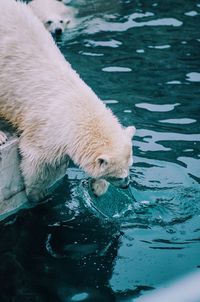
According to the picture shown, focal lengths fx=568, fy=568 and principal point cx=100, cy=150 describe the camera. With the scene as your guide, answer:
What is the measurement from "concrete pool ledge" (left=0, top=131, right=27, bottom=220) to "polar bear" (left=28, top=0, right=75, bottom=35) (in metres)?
5.00

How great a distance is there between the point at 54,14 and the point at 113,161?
626cm

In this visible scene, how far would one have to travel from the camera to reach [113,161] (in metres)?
4.92

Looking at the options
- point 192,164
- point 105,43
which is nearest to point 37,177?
point 192,164

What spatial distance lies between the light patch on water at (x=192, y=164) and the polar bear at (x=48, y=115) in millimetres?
1082

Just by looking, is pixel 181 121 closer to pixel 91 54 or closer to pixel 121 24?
pixel 91 54

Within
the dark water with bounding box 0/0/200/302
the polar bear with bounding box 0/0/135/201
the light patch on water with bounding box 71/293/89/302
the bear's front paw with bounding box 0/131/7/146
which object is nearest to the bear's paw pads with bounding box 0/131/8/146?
the bear's front paw with bounding box 0/131/7/146

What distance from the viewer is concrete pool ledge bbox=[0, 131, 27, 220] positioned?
17.3ft

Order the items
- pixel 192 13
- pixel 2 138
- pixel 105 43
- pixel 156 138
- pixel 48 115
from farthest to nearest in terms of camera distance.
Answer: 1. pixel 192 13
2. pixel 105 43
3. pixel 156 138
4. pixel 2 138
5. pixel 48 115

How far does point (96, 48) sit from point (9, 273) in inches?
210

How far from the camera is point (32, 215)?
5.51 m

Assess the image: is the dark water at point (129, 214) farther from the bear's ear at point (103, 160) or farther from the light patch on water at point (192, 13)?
the light patch on water at point (192, 13)

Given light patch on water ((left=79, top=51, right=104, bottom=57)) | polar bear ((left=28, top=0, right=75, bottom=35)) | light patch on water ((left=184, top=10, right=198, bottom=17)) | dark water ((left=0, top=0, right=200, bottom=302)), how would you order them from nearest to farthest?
dark water ((left=0, top=0, right=200, bottom=302))
light patch on water ((left=79, top=51, right=104, bottom=57))
polar bear ((left=28, top=0, right=75, bottom=35))
light patch on water ((left=184, top=10, right=198, bottom=17))

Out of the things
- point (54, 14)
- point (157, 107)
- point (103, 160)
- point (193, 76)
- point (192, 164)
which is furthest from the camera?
point (54, 14)

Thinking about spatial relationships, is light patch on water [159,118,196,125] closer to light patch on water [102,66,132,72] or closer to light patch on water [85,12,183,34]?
light patch on water [102,66,132,72]
